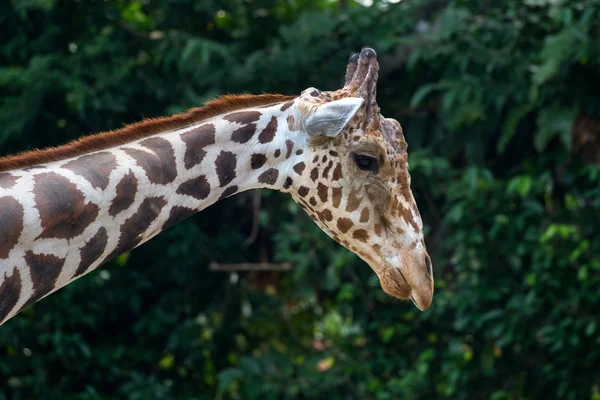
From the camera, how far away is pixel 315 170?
3.39 meters

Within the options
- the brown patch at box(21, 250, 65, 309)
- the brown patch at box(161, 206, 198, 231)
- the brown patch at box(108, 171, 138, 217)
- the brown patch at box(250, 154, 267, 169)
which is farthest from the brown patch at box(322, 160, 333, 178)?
the brown patch at box(21, 250, 65, 309)

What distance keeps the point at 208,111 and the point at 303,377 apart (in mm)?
3864

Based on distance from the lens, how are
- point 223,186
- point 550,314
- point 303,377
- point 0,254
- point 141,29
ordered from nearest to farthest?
1. point 0,254
2. point 223,186
3. point 550,314
4. point 303,377
5. point 141,29

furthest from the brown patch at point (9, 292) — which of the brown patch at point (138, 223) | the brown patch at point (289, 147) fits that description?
the brown patch at point (289, 147)

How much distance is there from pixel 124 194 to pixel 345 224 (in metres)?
0.83

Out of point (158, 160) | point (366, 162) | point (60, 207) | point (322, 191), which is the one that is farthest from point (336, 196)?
point (60, 207)

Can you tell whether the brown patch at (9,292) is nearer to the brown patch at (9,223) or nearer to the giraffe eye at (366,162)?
the brown patch at (9,223)

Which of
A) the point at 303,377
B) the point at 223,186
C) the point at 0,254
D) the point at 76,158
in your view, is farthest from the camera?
the point at 303,377

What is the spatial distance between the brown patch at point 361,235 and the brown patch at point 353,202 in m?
0.09

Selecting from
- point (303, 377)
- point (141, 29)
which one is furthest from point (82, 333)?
point (141, 29)

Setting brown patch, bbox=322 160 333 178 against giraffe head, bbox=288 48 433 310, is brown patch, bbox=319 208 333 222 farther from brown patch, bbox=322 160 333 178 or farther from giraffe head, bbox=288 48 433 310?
brown patch, bbox=322 160 333 178

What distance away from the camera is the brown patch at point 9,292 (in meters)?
2.83

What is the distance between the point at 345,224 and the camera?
3.44 metres

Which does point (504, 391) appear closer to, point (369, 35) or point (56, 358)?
point (369, 35)
